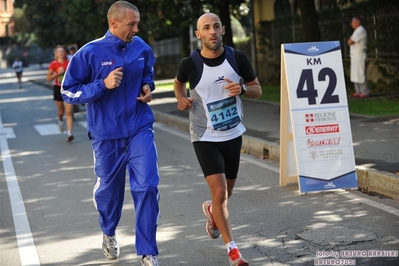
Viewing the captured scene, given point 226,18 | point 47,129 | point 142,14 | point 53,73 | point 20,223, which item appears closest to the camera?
point 20,223

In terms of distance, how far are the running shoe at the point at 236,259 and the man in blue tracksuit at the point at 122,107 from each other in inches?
21.9

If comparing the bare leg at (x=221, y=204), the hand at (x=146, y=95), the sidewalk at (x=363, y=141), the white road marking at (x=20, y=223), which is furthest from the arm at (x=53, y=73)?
the bare leg at (x=221, y=204)

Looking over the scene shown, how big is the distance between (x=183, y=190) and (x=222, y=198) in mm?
3667

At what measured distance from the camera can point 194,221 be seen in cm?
823

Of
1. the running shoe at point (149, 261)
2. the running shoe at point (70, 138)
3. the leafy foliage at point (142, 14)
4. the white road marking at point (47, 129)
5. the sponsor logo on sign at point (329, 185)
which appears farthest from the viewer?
the leafy foliage at point (142, 14)

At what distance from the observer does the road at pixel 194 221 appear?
675 cm

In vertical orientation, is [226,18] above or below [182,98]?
above

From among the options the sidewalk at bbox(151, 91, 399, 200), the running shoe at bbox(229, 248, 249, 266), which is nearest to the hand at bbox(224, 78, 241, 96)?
the running shoe at bbox(229, 248, 249, 266)

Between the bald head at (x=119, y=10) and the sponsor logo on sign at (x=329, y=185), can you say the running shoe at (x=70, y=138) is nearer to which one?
the sponsor logo on sign at (x=329, y=185)

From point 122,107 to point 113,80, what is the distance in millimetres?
299

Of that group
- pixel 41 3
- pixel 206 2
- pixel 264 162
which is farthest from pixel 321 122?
pixel 41 3

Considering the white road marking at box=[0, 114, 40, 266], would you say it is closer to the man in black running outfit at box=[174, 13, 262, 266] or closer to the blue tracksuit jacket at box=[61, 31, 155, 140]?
the blue tracksuit jacket at box=[61, 31, 155, 140]

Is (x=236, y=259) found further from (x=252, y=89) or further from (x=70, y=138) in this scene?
(x=70, y=138)

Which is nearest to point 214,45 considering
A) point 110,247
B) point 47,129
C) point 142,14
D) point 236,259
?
point 236,259
